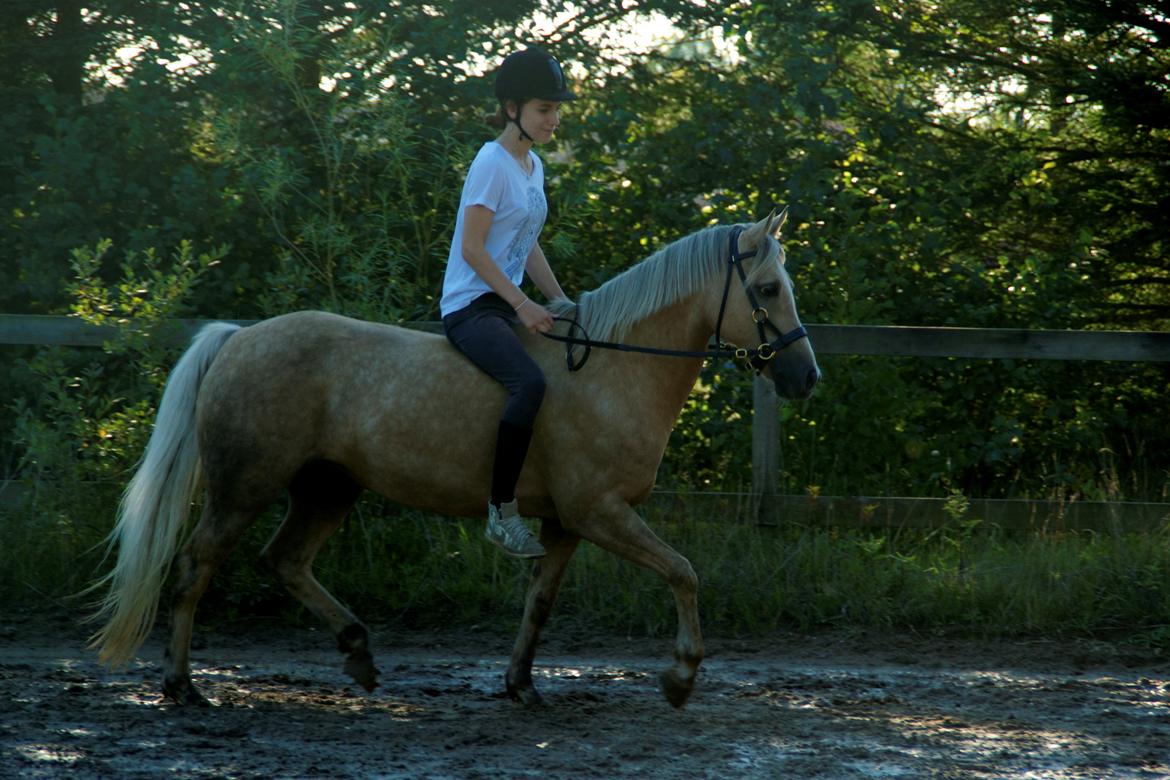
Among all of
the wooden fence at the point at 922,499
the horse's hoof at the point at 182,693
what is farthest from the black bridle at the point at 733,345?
the wooden fence at the point at 922,499

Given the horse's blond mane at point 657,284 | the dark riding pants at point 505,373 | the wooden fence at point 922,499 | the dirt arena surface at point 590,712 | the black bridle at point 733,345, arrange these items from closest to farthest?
1. the dirt arena surface at point 590,712
2. the black bridle at point 733,345
3. the dark riding pants at point 505,373
4. the horse's blond mane at point 657,284
5. the wooden fence at point 922,499

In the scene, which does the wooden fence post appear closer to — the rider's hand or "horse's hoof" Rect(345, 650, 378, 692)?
the rider's hand

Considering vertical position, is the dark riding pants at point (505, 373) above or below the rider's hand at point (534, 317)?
below

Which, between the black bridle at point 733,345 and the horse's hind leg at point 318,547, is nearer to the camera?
the black bridle at point 733,345

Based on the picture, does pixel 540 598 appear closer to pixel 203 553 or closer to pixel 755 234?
pixel 203 553

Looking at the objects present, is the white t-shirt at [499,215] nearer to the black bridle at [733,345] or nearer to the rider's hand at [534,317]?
the rider's hand at [534,317]

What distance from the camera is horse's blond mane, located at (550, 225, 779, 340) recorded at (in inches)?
200

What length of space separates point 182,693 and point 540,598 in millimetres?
1553

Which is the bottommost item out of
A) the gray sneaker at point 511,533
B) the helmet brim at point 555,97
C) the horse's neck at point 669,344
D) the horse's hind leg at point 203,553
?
the horse's hind leg at point 203,553

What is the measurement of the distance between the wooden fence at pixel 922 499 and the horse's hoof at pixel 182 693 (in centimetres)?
274

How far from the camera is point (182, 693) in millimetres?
5074

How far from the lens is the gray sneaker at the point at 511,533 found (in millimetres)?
4945

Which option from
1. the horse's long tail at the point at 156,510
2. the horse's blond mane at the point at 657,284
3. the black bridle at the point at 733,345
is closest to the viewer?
the black bridle at the point at 733,345

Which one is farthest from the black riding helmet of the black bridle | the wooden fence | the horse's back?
the wooden fence
